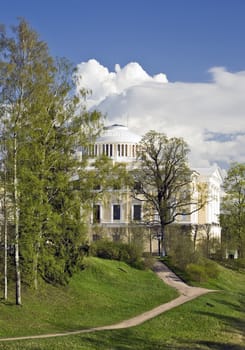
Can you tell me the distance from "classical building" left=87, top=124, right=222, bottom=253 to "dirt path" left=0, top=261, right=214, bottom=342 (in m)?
7.82

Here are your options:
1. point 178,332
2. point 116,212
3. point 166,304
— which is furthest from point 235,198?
point 178,332

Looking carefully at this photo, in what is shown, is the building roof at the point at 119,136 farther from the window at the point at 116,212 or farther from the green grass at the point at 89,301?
the green grass at the point at 89,301

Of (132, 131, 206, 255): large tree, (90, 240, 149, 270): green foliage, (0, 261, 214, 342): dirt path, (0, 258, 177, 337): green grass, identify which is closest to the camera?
(0, 261, 214, 342): dirt path

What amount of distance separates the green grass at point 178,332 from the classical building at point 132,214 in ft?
54.2

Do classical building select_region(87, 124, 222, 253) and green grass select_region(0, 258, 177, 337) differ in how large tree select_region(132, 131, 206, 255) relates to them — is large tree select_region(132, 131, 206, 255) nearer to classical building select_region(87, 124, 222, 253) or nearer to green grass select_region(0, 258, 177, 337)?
classical building select_region(87, 124, 222, 253)

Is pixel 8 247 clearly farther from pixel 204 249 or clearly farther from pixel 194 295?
pixel 204 249

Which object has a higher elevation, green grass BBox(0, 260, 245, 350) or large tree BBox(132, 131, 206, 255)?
large tree BBox(132, 131, 206, 255)

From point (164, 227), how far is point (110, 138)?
41.6 metres

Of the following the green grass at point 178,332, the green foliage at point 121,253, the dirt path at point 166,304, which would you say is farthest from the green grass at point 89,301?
the green foliage at point 121,253

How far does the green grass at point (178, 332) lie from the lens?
21.9 metres

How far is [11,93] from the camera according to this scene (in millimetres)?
26812

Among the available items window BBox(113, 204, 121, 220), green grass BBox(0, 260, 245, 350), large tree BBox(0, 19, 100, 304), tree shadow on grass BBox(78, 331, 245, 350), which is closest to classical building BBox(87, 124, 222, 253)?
window BBox(113, 204, 121, 220)

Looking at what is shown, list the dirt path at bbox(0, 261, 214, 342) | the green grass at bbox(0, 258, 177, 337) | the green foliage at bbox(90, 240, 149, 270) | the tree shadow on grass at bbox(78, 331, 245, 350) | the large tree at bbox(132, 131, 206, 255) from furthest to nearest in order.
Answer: the large tree at bbox(132, 131, 206, 255)
the green foliage at bbox(90, 240, 149, 270)
the green grass at bbox(0, 258, 177, 337)
the dirt path at bbox(0, 261, 214, 342)
the tree shadow on grass at bbox(78, 331, 245, 350)

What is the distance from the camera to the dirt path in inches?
947
